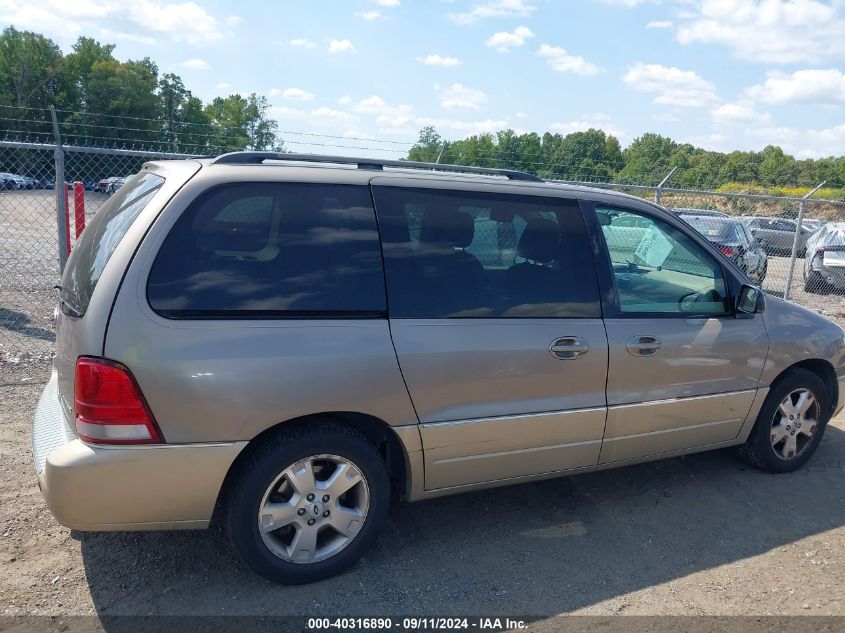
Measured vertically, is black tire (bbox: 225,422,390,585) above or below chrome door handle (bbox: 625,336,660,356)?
below

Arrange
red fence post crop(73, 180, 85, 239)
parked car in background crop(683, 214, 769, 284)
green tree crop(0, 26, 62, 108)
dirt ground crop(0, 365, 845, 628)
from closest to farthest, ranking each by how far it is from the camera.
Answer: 1. dirt ground crop(0, 365, 845, 628)
2. red fence post crop(73, 180, 85, 239)
3. parked car in background crop(683, 214, 769, 284)
4. green tree crop(0, 26, 62, 108)

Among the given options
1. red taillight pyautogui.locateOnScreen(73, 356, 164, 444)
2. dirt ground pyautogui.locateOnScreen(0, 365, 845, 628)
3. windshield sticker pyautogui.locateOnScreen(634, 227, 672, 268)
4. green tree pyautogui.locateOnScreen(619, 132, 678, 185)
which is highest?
green tree pyautogui.locateOnScreen(619, 132, 678, 185)

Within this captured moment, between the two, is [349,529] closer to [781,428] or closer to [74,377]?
[74,377]

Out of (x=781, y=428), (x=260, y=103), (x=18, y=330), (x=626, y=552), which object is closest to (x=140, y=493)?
(x=626, y=552)

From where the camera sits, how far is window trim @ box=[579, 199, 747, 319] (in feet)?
12.2

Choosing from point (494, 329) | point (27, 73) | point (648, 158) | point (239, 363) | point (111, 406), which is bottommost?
point (111, 406)

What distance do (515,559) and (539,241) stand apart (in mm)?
1638

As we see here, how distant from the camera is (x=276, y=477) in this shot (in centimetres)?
296

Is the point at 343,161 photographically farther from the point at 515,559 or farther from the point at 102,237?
the point at 515,559

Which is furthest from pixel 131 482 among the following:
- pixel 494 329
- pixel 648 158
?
pixel 648 158

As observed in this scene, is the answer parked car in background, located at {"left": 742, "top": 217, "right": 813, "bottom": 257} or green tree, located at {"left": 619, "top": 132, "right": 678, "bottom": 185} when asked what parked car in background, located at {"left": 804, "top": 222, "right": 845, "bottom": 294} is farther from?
green tree, located at {"left": 619, "top": 132, "right": 678, "bottom": 185}

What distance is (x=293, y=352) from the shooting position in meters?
2.89

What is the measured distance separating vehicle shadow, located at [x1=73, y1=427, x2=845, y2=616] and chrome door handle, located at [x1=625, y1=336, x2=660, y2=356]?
99 cm

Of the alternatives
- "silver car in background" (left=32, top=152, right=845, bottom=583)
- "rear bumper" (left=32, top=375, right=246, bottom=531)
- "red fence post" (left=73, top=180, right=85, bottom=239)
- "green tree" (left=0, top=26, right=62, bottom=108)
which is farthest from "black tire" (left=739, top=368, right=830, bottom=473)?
"green tree" (left=0, top=26, right=62, bottom=108)
